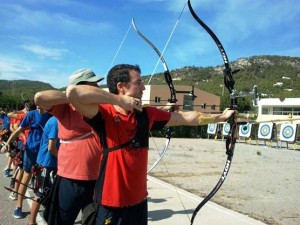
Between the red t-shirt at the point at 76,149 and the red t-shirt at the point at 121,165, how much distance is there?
0.94 metres

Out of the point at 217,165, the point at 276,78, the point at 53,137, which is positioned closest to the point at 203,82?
the point at 276,78

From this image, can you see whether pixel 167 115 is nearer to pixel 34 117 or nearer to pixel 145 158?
pixel 145 158

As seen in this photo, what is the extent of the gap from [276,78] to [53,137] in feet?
369

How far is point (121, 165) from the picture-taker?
2.40 metres

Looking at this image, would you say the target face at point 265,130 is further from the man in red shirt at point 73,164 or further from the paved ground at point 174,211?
the man in red shirt at point 73,164

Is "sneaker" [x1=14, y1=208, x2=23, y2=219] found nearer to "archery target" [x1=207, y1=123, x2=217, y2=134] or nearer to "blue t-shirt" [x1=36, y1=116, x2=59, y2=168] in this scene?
"blue t-shirt" [x1=36, y1=116, x2=59, y2=168]

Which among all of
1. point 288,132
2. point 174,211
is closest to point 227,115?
point 174,211

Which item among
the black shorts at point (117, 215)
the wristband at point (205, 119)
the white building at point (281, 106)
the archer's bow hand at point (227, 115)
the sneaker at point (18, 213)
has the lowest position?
the sneaker at point (18, 213)

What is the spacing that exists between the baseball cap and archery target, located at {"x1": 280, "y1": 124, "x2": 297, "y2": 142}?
21402mm

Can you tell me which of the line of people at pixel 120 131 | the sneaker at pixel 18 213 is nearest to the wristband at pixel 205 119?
the line of people at pixel 120 131

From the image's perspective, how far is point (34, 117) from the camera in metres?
5.52

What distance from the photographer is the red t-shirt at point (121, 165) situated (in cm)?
239

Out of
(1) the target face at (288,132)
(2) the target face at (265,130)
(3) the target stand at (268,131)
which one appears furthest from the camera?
(2) the target face at (265,130)

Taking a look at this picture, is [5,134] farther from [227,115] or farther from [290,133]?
[290,133]
